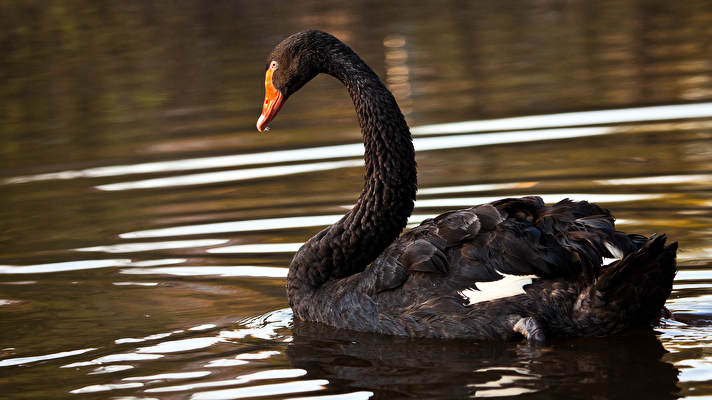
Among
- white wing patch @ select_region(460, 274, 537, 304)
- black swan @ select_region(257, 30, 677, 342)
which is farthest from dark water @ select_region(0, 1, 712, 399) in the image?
white wing patch @ select_region(460, 274, 537, 304)

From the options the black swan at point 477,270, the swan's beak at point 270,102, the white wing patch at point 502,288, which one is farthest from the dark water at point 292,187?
the swan's beak at point 270,102

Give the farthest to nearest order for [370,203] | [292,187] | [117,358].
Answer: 1. [292,187]
2. [370,203]
3. [117,358]

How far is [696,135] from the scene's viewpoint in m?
9.98

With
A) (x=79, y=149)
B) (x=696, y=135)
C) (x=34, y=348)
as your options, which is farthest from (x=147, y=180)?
(x=696, y=135)

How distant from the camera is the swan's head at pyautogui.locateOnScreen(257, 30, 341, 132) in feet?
21.9

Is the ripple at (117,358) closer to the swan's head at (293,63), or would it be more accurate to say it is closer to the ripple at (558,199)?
the swan's head at (293,63)

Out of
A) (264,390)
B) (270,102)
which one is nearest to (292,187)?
(270,102)

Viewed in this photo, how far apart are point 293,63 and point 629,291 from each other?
7.96 feet

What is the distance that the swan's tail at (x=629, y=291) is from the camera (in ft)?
17.1

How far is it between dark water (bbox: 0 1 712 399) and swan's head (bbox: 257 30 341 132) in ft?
3.92

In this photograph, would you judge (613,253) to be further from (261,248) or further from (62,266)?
(62,266)

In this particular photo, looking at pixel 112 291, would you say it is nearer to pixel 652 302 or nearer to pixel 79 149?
pixel 652 302

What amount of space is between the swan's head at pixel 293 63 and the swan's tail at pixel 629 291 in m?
2.20

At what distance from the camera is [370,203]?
21.2 feet
